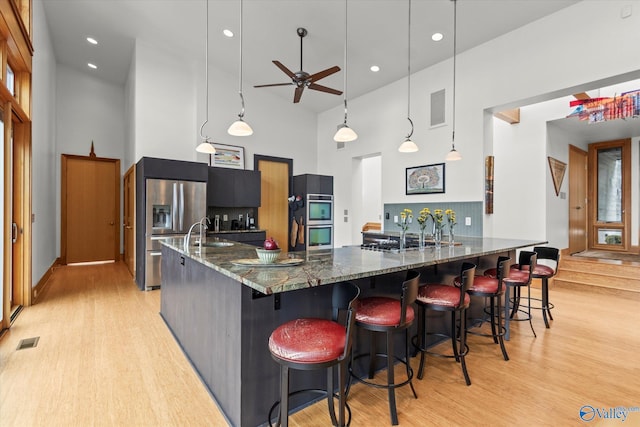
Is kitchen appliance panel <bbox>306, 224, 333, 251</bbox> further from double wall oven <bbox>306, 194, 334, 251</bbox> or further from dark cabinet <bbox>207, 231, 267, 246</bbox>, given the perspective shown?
dark cabinet <bbox>207, 231, 267, 246</bbox>

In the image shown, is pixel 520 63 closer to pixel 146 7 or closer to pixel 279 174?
pixel 279 174

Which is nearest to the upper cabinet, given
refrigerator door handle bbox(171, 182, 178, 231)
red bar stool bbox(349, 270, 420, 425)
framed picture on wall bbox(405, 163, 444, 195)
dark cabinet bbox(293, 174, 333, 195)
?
refrigerator door handle bbox(171, 182, 178, 231)

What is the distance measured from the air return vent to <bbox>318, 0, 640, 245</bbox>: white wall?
17.7 feet

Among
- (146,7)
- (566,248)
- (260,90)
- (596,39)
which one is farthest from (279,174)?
(566,248)

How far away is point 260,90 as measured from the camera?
686cm

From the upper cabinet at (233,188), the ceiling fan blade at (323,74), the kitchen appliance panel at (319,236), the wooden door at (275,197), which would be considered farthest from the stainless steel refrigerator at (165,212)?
the ceiling fan blade at (323,74)

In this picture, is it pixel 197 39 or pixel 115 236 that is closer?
pixel 197 39

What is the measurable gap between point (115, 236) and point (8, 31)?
5295 millimetres

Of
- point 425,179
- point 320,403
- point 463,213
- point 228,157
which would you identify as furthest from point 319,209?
point 320,403

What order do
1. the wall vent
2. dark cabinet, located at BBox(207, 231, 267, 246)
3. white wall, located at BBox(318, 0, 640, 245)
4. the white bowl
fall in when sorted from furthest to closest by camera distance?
dark cabinet, located at BBox(207, 231, 267, 246)
the wall vent
white wall, located at BBox(318, 0, 640, 245)
the white bowl

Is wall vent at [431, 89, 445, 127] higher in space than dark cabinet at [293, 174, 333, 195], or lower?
higher

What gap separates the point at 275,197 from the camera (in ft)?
23.4

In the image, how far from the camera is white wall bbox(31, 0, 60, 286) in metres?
4.19

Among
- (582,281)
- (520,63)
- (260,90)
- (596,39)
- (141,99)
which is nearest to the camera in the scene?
(596,39)
